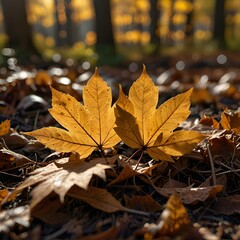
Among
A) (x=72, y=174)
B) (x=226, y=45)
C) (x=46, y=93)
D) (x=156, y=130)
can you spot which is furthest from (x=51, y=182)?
(x=226, y=45)

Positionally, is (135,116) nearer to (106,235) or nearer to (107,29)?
(106,235)

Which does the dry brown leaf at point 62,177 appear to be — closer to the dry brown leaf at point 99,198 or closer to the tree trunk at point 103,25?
the dry brown leaf at point 99,198

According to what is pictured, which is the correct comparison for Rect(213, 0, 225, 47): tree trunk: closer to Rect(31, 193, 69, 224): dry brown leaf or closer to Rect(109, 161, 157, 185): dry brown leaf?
Rect(109, 161, 157, 185): dry brown leaf

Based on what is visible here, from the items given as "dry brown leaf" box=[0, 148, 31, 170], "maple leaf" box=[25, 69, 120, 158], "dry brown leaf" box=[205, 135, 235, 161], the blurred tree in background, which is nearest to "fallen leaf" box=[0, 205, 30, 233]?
"maple leaf" box=[25, 69, 120, 158]

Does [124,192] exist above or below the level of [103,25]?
above

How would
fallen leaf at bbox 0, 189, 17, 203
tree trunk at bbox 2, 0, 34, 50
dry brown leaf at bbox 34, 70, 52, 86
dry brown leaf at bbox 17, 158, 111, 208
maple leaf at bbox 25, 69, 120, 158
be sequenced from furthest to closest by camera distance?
tree trunk at bbox 2, 0, 34, 50 → dry brown leaf at bbox 34, 70, 52, 86 → maple leaf at bbox 25, 69, 120, 158 → fallen leaf at bbox 0, 189, 17, 203 → dry brown leaf at bbox 17, 158, 111, 208

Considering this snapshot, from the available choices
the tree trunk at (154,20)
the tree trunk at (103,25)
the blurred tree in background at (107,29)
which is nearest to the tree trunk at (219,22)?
the blurred tree in background at (107,29)

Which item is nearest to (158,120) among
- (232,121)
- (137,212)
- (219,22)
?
(137,212)
